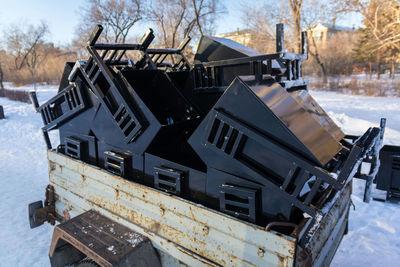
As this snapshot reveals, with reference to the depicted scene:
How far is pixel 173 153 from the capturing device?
8.12ft

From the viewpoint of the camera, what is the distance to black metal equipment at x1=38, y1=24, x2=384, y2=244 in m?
1.61

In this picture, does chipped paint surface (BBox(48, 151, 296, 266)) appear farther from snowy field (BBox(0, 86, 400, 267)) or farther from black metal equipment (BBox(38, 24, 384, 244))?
snowy field (BBox(0, 86, 400, 267))

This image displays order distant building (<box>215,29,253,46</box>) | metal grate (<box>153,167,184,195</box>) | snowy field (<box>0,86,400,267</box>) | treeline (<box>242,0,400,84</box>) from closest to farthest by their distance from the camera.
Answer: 1. metal grate (<box>153,167,184,195</box>)
2. snowy field (<box>0,86,400,267</box>)
3. treeline (<box>242,0,400,84</box>)
4. distant building (<box>215,29,253,46</box>)

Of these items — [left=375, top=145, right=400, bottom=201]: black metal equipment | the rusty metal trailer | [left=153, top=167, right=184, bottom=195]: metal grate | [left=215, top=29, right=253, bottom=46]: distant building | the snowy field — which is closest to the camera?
the rusty metal trailer

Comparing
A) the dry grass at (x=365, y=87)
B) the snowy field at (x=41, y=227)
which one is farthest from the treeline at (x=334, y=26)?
the snowy field at (x=41, y=227)

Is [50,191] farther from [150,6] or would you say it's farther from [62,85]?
[150,6]

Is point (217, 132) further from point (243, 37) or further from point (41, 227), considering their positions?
point (243, 37)

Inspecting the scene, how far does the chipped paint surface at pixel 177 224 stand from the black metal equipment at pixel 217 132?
0.10 metres

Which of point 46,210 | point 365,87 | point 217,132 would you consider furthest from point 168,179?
point 365,87

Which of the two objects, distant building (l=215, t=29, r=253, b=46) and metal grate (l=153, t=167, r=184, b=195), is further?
distant building (l=215, t=29, r=253, b=46)

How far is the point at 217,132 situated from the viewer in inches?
69.7

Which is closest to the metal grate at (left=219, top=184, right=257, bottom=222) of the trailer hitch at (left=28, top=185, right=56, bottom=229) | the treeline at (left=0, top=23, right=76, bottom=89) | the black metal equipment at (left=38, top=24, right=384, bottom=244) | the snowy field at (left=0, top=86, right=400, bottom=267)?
the black metal equipment at (left=38, top=24, right=384, bottom=244)

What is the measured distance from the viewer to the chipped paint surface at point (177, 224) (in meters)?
1.60

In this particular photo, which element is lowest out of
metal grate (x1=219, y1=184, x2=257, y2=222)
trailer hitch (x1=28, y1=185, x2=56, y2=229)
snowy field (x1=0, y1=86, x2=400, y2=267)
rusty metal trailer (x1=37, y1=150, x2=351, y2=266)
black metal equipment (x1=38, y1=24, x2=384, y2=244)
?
snowy field (x1=0, y1=86, x2=400, y2=267)
